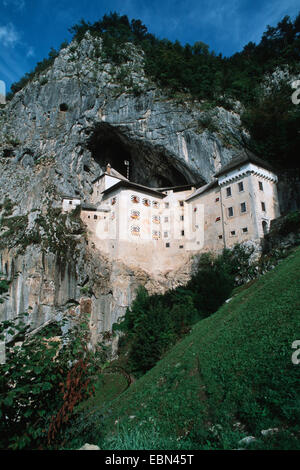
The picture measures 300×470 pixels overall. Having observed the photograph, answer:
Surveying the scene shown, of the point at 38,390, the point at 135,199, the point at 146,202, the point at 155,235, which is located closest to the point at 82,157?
the point at 135,199

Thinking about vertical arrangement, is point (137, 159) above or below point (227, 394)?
above

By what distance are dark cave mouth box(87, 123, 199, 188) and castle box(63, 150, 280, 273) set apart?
3000mm

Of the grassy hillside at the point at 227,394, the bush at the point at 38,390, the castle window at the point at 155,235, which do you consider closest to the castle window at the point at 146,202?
the castle window at the point at 155,235

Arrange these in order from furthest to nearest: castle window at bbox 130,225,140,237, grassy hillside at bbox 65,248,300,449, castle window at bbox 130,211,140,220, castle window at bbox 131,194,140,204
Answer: castle window at bbox 131,194,140,204
castle window at bbox 130,211,140,220
castle window at bbox 130,225,140,237
grassy hillside at bbox 65,248,300,449

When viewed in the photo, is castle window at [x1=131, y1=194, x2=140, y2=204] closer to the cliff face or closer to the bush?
the cliff face

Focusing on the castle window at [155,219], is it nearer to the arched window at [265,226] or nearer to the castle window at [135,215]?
the castle window at [135,215]

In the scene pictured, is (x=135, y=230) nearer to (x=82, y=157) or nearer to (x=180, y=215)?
(x=180, y=215)

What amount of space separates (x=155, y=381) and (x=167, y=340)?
911cm

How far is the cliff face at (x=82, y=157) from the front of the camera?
35156mm

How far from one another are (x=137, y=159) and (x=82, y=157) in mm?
9237

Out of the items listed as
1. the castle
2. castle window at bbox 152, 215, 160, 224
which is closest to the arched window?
the castle

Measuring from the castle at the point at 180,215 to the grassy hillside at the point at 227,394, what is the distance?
1912 centimetres

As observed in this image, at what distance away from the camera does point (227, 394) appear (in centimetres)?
824

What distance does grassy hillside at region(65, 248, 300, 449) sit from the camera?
20.8 feet
